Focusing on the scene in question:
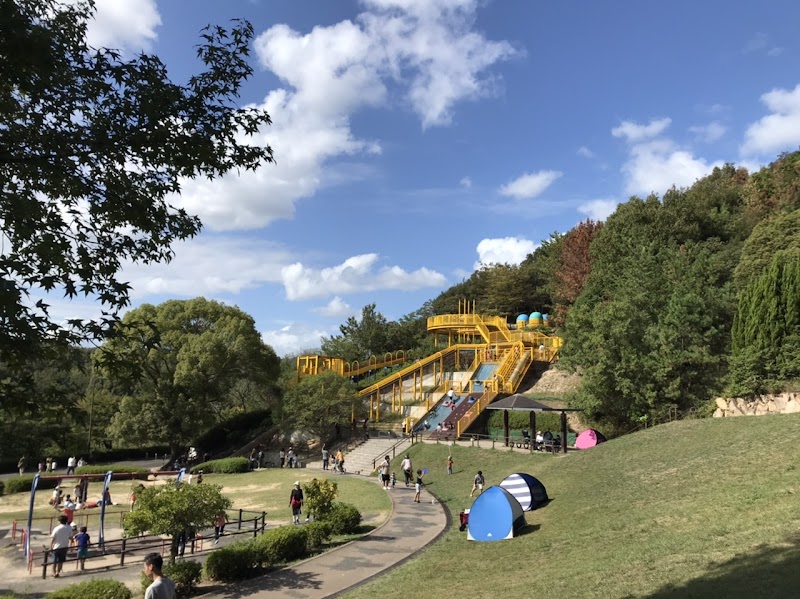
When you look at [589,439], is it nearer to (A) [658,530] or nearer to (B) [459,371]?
(A) [658,530]

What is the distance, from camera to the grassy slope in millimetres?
8055

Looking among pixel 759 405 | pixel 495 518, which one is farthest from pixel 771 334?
pixel 495 518

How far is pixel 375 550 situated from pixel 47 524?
14291 millimetres

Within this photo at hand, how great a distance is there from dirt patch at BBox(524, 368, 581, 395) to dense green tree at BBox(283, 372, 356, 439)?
42.8 feet

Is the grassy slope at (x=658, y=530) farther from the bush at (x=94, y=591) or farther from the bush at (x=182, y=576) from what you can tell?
the bush at (x=94, y=591)

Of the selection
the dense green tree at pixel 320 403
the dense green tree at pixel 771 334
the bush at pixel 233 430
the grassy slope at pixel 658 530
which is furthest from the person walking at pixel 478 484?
the bush at pixel 233 430

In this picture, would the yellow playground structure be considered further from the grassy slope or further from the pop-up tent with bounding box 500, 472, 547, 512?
the grassy slope

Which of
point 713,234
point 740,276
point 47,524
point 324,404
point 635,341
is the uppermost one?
point 713,234

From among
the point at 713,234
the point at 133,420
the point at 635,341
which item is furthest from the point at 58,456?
the point at 713,234

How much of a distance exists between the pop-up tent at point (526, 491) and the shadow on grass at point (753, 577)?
813 cm

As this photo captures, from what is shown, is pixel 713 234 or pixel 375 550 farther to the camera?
pixel 713 234

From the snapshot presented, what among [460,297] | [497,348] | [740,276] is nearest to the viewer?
[740,276]

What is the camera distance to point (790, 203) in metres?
36.9

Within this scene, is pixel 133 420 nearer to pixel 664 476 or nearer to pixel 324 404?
pixel 324 404
